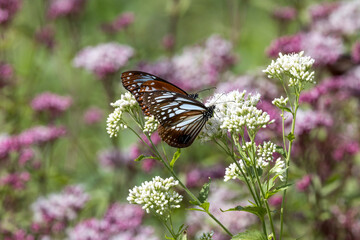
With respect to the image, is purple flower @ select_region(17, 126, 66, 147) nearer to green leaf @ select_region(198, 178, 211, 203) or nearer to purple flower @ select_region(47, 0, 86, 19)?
purple flower @ select_region(47, 0, 86, 19)

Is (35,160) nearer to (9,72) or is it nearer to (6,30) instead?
(9,72)

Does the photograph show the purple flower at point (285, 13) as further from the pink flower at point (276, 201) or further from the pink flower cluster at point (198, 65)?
the pink flower at point (276, 201)

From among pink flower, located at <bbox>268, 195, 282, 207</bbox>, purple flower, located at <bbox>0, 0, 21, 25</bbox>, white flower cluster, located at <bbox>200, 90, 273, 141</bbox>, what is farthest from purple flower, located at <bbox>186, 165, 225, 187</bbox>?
purple flower, located at <bbox>0, 0, 21, 25</bbox>

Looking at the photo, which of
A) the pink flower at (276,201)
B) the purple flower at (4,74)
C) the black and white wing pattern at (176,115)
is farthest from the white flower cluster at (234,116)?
the purple flower at (4,74)

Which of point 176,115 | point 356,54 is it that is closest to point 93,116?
point 356,54

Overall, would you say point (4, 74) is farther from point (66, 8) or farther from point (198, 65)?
point (198, 65)

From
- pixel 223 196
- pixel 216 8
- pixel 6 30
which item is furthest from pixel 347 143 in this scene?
pixel 216 8
